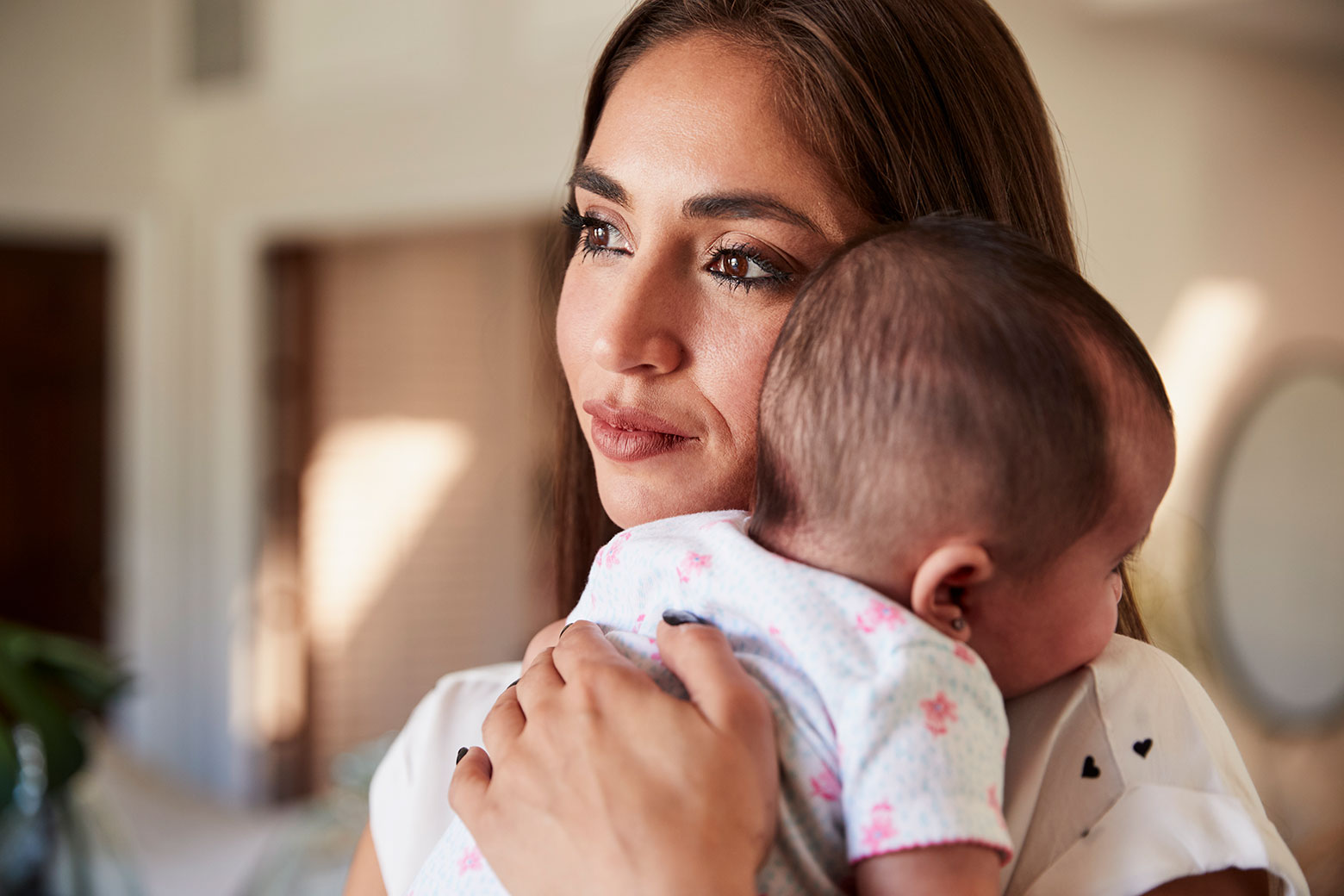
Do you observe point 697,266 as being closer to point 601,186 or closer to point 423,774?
point 601,186

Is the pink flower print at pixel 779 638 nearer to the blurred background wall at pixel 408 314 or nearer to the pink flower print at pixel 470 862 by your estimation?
the pink flower print at pixel 470 862

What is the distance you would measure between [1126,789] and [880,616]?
0.75 feet

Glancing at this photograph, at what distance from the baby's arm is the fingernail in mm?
194

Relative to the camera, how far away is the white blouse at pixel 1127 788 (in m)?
0.70

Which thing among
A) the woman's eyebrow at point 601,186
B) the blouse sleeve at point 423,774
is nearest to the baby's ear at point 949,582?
the woman's eyebrow at point 601,186

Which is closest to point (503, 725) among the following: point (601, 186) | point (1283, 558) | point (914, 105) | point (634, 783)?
point (634, 783)

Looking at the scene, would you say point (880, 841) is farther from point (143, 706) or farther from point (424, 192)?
point (143, 706)

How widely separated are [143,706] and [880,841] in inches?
207

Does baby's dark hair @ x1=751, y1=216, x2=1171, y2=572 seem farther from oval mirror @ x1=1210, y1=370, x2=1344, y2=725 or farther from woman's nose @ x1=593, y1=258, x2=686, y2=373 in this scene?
oval mirror @ x1=1210, y1=370, x2=1344, y2=725

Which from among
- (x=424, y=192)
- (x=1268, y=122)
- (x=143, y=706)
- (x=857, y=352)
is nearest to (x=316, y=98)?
(x=424, y=192)

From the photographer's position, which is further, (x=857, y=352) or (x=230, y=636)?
(x=230, y=636)

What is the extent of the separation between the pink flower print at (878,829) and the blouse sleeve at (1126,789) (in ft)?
0.57

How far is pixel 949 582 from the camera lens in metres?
0.68

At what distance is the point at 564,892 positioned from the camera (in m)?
0.66
